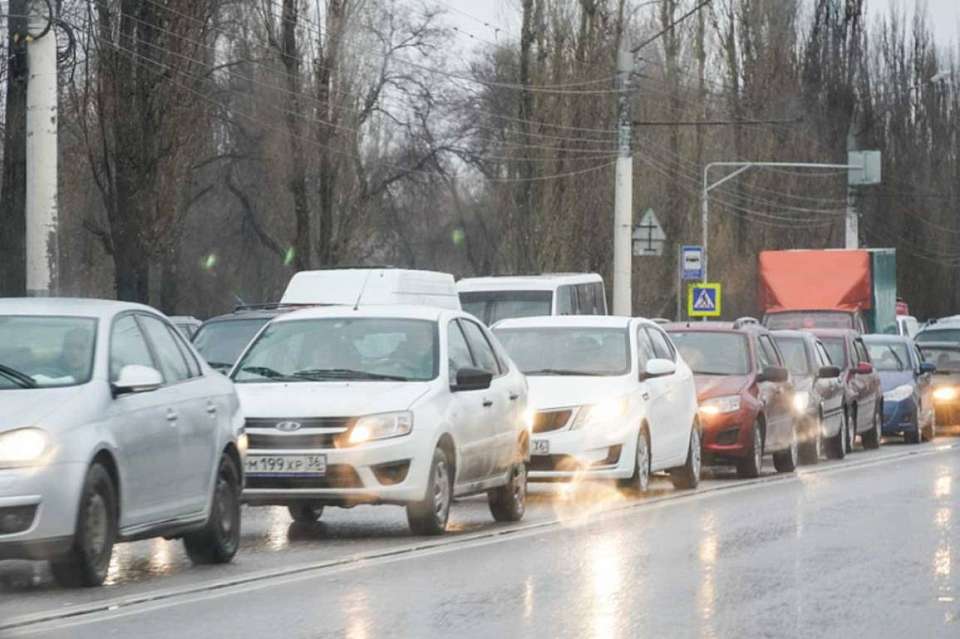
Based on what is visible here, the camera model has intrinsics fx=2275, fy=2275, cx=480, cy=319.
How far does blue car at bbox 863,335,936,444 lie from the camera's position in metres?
33.4

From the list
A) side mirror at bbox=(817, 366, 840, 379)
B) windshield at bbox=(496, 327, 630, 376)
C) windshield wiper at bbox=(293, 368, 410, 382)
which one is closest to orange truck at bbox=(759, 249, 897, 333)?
side mirror at bbox=(817, 366, 840, 379)

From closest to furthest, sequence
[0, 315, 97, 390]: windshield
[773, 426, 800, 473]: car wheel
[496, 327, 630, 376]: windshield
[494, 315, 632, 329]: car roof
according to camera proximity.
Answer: [0, 315, 97, 390]: windshield → [496, 327, 630, 376]: windshield → [494, 315, 632, 329]: car roof → [773, 426, 800, 473]: car wheel

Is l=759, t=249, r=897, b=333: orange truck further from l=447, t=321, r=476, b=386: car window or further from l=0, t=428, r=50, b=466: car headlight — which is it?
l=0, t=428, r=50, b=466: car headlight

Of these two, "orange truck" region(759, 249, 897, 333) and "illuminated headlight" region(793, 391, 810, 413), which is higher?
"orange truck" region(759, 249, 897, 333)

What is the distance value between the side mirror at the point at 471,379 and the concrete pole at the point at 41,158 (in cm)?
859

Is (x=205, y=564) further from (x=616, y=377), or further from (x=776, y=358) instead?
(x=776, y=358)

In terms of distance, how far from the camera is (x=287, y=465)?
14469mm

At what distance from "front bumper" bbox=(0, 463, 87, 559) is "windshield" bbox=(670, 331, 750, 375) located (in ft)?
44.8

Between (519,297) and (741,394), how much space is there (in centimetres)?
1111

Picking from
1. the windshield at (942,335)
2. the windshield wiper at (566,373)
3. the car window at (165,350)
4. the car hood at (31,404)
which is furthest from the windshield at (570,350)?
the windshield at (942,335)

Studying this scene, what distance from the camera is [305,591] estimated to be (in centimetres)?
1123

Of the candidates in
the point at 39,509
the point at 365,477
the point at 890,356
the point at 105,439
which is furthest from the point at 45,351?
the point at 890,356

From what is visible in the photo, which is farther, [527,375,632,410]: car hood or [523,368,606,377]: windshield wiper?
[523,368,606,377]: windshield wiper

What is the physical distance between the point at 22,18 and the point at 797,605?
14.1 m
